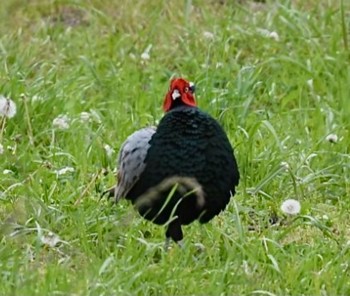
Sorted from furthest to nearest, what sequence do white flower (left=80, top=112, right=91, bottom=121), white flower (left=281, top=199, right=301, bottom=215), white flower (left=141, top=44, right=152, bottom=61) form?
1. white flower (left=141, top=44, right=152, bottom=61)
2. white flower (left=80, top=112, right=91, bottom=121)
3. white flower (left=281, top=199, right=301, bottom=215)

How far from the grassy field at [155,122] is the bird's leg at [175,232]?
4 cm

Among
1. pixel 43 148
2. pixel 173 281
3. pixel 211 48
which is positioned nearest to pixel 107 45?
pixel 211 48

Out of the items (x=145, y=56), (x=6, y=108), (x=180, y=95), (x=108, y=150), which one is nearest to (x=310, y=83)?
(x=145, y=56)

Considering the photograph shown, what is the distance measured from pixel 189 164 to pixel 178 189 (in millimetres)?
100

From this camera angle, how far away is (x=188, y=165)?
4.34 m

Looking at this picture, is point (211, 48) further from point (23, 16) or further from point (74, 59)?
point (23, 16)

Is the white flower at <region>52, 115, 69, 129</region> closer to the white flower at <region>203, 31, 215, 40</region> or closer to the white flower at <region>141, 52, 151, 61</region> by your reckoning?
the white flower at <region>141, 52, 151, 61</region>

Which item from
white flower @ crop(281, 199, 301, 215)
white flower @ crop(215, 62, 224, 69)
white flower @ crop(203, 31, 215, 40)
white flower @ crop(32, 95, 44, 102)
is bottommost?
white flower @ crop(32, 95, 44, 102)

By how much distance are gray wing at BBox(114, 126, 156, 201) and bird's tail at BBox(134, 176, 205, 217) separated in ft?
0.33

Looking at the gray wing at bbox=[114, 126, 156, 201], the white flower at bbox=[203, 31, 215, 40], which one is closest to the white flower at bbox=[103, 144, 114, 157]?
the gray wing at bbox=[114, 126, 156, 201]

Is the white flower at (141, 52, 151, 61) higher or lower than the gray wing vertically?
lower

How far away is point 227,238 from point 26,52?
8.15ft

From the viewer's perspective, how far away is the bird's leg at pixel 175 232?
444 cm

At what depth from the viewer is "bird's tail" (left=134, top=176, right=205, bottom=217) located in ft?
14.1
